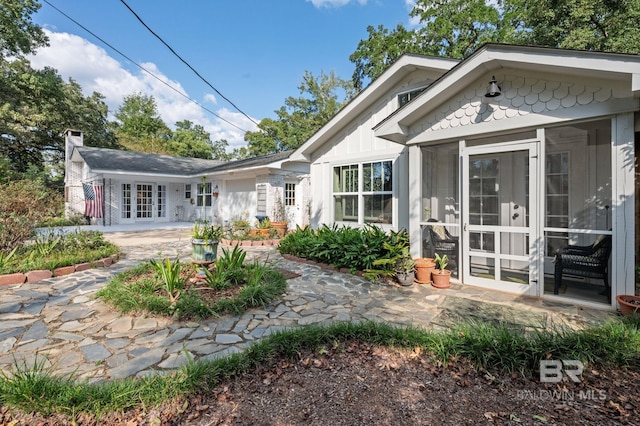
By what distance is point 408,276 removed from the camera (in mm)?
5043

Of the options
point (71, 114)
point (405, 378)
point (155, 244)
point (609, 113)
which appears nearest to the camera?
point (405, 378)

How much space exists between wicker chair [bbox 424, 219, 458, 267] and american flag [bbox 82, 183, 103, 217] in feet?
45.4

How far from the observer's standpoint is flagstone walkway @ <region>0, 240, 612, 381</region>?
8.76 ft

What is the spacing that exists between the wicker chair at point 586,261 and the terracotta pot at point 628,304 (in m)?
0.60

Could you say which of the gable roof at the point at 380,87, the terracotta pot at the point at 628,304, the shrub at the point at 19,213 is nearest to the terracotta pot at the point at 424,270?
the terracotta pot at the point at 628,304

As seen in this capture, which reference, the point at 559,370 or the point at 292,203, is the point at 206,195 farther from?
the point at 559,370

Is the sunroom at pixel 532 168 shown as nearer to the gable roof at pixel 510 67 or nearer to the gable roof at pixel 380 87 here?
the gable roof at pixel 510 67

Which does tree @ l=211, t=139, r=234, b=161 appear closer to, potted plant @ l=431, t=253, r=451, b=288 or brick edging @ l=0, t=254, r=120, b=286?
brick edging @ l=0, t=254, r=120, b=286

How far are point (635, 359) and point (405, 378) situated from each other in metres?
2.00

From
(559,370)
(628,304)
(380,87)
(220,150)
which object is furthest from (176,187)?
(220,150)

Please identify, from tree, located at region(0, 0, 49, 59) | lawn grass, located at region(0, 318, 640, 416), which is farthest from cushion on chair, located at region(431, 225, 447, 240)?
tree, located at region(0, 0, 49, 59)

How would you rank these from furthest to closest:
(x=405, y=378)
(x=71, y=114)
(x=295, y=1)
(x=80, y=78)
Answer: (x=80, y=78)
(x=71, y=114)
(x=295, y=1)
(x=405, y=378)

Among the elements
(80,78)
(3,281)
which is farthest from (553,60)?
(80,78)

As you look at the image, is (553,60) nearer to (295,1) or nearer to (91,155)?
(295,1)
